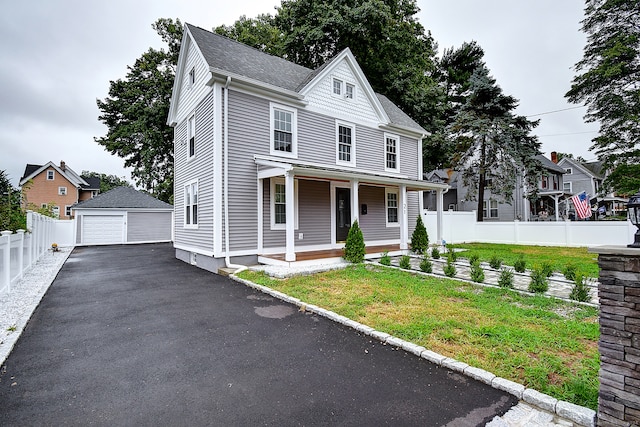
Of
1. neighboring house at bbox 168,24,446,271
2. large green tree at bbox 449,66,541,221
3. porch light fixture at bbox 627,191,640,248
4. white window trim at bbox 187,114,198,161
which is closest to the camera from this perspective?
porch light fixture at bbox 627,191,640,248

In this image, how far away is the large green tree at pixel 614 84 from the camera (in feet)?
52.3

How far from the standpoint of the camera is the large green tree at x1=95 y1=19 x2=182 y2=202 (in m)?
20.9

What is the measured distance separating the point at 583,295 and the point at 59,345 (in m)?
7.84

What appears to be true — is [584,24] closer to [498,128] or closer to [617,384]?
[498,128]

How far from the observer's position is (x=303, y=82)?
1097 centimetres

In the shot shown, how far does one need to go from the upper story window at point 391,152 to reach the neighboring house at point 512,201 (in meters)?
11.1

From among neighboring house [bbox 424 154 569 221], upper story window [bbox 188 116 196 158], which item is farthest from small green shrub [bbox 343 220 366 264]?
neighboring house [bbox 424 154 569 221]

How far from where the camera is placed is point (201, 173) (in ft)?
32.3

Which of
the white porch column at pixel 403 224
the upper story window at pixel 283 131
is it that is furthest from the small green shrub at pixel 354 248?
the upper story window at pixel 283 131

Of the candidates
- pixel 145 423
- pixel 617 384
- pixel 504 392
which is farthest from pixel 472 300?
pixel 145 423

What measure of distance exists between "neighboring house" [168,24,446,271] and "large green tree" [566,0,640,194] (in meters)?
12.0

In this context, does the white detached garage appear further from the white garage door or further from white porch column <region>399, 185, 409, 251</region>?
white porch column <region>399, 185, 409, 251</region>

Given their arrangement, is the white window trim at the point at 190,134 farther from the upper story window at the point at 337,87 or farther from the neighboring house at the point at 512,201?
the neighboring house at the point at 512,201

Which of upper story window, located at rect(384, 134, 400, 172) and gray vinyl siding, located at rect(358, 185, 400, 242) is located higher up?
upper story window, located at rect(384, 134, 400, 172)
